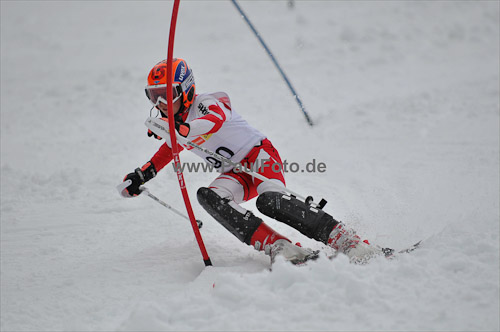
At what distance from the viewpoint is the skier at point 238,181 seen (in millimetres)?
3348

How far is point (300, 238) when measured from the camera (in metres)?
4.18

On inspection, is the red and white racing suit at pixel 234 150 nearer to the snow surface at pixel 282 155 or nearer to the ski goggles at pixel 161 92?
the ski goggles at pixel 161 92

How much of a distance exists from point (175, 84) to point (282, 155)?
263 cm

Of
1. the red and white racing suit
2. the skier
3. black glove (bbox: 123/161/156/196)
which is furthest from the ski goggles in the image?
black glove (bbox: 123/161/156/196)

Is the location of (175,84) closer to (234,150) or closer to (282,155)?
(234,150)

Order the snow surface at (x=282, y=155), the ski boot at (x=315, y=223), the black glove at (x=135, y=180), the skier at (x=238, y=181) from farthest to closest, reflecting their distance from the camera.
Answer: the black glove at (x=135, y=180) → the skier at (x=238, y=181) → the ski boot at (x=315, y=223) → the snow surface at (x=282, y=155)

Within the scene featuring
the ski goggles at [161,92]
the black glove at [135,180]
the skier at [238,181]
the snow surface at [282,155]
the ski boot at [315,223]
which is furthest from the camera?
the black glove at [135,180]

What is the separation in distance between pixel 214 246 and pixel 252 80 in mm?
5305

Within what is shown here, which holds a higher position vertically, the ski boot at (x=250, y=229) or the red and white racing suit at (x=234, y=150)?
the red and white racing suit at (x=234, y=150)

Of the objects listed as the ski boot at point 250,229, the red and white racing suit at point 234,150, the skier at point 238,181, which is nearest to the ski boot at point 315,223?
the skier at point 238,181

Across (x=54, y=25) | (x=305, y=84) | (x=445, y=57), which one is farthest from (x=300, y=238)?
(x=54, y=25)

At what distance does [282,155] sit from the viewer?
19.9 ft

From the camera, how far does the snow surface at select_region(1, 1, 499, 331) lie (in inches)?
99.3

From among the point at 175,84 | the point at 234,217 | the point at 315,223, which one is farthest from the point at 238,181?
the point at 175,84
